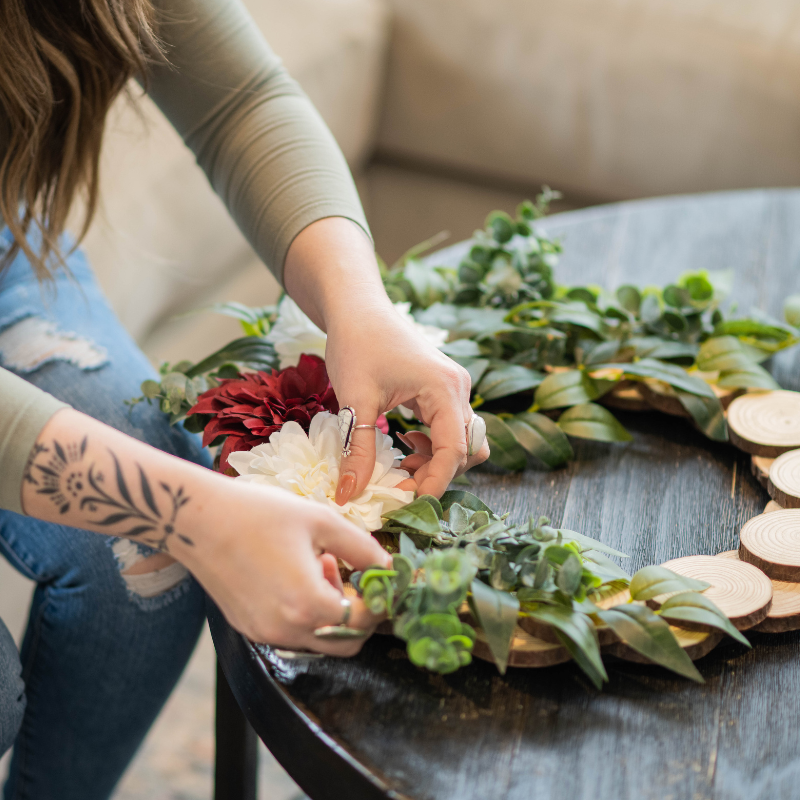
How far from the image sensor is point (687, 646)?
47 centimetres

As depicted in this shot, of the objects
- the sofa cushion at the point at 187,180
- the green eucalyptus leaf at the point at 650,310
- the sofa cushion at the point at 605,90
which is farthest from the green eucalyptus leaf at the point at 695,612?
the sofa cushion at the point at 605,90

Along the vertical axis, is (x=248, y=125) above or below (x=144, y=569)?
above

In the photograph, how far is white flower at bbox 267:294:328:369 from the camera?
2.12ft

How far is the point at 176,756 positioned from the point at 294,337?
31.7 inches

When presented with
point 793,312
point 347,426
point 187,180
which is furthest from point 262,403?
point 187,180

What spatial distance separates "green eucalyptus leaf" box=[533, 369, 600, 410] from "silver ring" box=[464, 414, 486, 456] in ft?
0.43

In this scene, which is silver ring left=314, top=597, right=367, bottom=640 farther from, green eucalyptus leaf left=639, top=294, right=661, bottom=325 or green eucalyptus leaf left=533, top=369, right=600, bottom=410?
green eucalyptus leaf left=639, top=294, right=661, bottom=325

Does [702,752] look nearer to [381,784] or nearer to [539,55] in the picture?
[381,784]

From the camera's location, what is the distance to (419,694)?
0.46 meters

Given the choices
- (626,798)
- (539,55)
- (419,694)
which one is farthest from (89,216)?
(539,55)

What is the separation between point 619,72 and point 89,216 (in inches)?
45.1

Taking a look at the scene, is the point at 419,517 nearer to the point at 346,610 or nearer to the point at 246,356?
the point at 346,610

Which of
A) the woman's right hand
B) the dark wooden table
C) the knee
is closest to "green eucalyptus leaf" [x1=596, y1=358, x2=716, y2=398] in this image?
the dark wooden table

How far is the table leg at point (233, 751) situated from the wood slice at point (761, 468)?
47 centimetres
